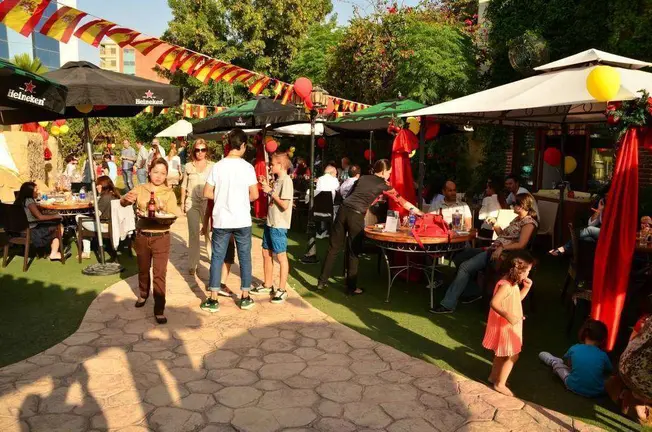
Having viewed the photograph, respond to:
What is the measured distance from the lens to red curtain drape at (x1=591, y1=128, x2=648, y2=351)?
14.3ft

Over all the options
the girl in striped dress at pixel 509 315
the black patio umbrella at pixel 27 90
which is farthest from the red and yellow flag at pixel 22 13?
the girl in striped dress at pixel 509 315

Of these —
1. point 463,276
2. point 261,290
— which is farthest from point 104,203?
point 463,276

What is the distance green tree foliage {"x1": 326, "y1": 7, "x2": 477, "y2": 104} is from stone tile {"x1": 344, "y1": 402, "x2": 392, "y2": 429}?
11.6m

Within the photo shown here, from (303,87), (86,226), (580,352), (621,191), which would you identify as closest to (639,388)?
(580,352)

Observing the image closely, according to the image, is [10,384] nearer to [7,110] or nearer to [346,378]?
[346,378]

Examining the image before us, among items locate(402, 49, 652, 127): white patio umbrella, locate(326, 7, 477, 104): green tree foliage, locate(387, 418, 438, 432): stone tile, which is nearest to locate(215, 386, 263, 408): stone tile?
locate(387, 418, 438, 432): stone tile

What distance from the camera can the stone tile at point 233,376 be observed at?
4.02m

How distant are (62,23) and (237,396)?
567 cm

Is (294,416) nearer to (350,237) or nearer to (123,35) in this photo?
(350,237)

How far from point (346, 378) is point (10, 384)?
2549mm

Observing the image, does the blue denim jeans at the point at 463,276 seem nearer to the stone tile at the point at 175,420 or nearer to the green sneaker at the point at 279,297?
the green sneaker at the point at 279,297

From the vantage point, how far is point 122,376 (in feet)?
13.4

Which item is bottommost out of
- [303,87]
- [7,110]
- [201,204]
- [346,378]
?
[346,378]

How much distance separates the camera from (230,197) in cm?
542
